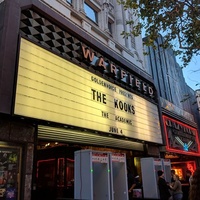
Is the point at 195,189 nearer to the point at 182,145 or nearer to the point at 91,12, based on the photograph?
the point at 91,12

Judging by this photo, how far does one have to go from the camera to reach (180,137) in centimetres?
1648

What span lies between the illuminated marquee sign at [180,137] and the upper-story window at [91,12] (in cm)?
738

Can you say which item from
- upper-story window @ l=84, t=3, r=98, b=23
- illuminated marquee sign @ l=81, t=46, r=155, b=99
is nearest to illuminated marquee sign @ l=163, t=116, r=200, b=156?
illuminated marquee sign @ l=81, t=46, r=155, b=99

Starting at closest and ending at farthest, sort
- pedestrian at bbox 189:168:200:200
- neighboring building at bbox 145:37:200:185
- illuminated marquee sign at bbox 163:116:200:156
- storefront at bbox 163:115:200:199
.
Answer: pedestrian at bbox 189:168:200:200, storefront at bbox 163:115:200:199, illuminated marquee sign at bbox 163:116:200:156, neighboring building at bbox 145:37:200:185

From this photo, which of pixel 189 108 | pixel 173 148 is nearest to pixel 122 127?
pixel 173 148

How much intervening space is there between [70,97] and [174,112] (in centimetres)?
1137

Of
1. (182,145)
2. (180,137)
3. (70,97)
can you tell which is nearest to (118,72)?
(70,97)

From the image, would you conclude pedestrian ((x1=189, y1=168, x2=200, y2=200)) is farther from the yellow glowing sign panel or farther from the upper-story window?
the upper-story window

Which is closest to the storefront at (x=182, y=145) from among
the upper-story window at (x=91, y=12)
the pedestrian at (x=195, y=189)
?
the upper-story window at (x=91, y=12)

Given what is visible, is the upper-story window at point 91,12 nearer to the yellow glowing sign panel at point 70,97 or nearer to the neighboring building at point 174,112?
the yellow glowing sign panel at point 70,97

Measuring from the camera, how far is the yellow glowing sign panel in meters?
6.02

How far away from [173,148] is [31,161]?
1077 centimetres

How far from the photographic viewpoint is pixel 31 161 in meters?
6.34

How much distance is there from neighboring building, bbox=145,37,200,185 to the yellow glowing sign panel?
16.3ft
